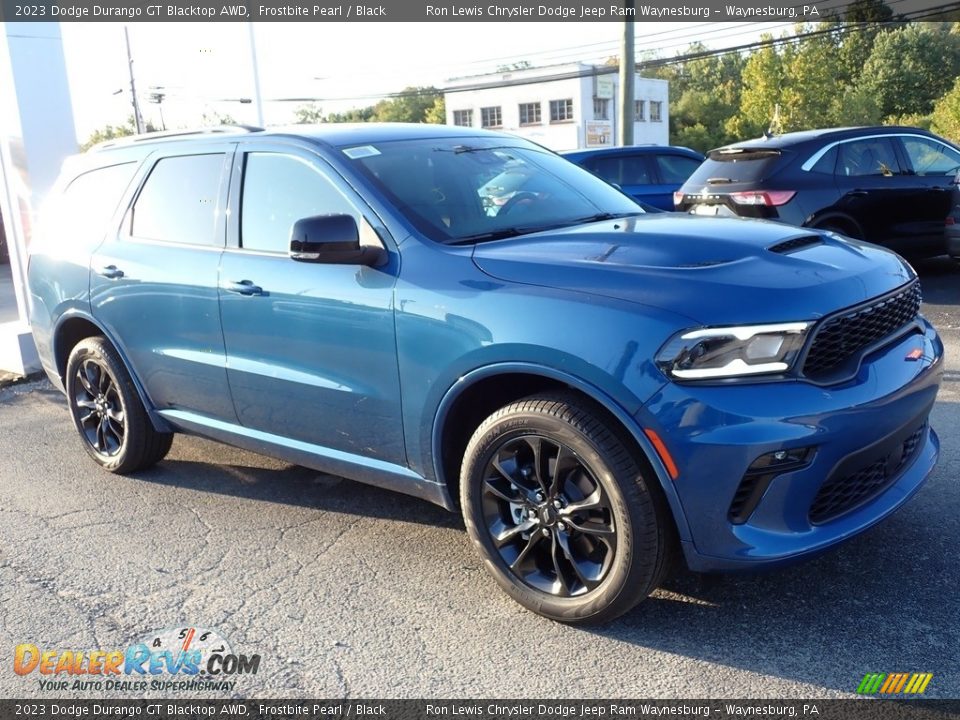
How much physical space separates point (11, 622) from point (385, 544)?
1.50m

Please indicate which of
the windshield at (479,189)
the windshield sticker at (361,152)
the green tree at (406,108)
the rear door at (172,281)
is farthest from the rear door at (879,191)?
the green tree at (406,108)

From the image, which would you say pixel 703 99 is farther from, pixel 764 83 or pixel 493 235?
pixel 493 235

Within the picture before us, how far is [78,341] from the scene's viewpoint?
5254 mm

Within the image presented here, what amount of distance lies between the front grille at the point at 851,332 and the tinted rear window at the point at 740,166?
5685 millimetres

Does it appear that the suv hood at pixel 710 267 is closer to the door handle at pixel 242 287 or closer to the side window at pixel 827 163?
the door handle at pixel 242 287

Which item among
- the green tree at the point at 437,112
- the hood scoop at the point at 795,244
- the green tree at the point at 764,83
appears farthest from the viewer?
the green tree at the point at 437,112

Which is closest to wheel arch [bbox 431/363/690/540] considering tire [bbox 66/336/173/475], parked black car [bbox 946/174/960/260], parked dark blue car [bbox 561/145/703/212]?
tire [bbox 66/336/173/475]

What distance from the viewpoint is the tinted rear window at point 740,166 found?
28.4 ft

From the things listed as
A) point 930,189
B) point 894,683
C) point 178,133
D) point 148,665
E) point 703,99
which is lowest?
point 148,665

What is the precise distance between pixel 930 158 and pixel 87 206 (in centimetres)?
826

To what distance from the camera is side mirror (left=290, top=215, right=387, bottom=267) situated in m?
3.39

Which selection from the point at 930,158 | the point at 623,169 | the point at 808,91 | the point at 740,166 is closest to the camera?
the point at 740,166

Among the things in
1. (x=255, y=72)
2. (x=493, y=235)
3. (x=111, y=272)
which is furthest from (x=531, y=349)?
→ (x=255, y=72)

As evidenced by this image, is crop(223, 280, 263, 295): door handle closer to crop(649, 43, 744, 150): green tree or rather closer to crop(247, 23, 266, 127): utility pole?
crop(247, 23, 266, 127): utility pole
